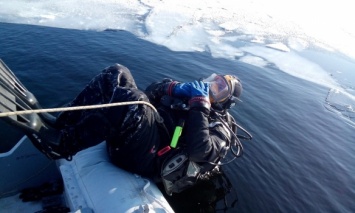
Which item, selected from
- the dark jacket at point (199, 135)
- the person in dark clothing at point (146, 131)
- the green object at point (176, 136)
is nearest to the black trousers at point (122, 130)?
the person in dark clothing at point (146, 131)

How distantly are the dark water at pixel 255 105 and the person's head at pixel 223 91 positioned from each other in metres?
1.38

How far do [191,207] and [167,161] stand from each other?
3.63 feet

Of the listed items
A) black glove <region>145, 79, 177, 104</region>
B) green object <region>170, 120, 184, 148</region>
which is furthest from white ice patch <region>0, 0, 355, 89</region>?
green object <region>170, 120, 184, 148</region>

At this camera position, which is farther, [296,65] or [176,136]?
[296,65]

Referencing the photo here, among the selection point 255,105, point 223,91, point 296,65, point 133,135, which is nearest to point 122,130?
point 133,135

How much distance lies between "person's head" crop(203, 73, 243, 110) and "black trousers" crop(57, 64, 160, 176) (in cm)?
115

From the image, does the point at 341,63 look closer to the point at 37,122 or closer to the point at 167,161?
the point at 167,161

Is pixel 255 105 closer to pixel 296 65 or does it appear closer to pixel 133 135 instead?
pixel 296 65

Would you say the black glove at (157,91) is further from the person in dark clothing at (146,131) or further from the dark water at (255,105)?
the dark water at (255,105)

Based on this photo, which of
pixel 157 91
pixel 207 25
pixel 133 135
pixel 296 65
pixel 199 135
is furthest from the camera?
pixel 207 25

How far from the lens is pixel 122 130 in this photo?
3.07 metres

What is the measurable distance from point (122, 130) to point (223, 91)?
5.25 feet

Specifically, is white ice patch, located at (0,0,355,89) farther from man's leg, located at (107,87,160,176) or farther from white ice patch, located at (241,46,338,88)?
man's leg, located at (107,87,160,176)

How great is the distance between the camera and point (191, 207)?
411 cm
